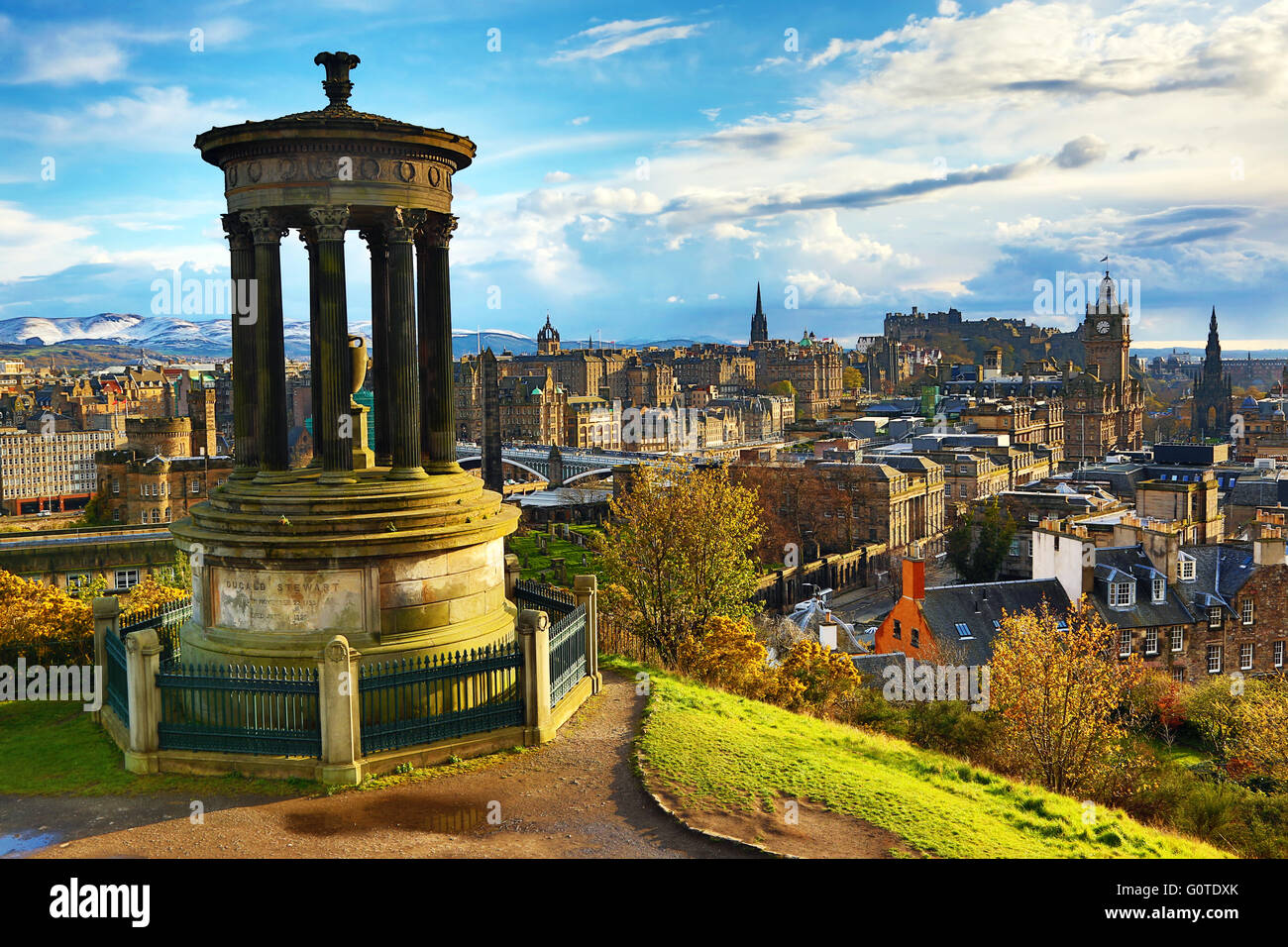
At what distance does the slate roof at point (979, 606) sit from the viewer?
41.4m

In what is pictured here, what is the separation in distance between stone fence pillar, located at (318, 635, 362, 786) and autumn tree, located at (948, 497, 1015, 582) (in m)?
59.3

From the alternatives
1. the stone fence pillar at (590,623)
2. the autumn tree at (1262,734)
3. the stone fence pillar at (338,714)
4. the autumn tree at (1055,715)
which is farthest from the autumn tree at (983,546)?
the stone fence pillar at (338,714)

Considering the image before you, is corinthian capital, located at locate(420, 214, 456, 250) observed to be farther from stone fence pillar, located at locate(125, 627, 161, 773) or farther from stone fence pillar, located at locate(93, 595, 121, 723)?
stone fence pillar, located at locate(93, 595, 121, 723)

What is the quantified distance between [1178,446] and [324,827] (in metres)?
101

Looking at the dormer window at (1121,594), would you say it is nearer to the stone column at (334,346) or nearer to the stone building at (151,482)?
the stone column at (334,346)

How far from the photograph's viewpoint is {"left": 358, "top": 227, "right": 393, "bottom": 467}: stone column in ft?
59.4

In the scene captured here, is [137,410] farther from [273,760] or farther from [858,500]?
[273,760]

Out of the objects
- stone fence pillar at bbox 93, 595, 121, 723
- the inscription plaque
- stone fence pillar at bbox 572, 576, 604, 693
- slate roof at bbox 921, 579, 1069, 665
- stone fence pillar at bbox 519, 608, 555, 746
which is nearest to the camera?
the inscription plaque

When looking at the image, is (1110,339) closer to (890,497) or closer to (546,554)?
(890,497)

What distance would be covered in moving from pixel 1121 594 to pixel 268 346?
38.7 meters

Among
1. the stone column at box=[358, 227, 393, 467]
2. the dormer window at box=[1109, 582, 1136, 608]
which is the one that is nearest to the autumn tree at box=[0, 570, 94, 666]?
the stone column at box=[358, 227, 393, 467]

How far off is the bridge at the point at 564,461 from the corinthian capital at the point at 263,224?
10289cm

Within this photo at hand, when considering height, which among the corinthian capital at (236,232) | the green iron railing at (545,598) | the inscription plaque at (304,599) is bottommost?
the green iron railing at (545,598)

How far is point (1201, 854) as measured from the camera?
1526 cm
